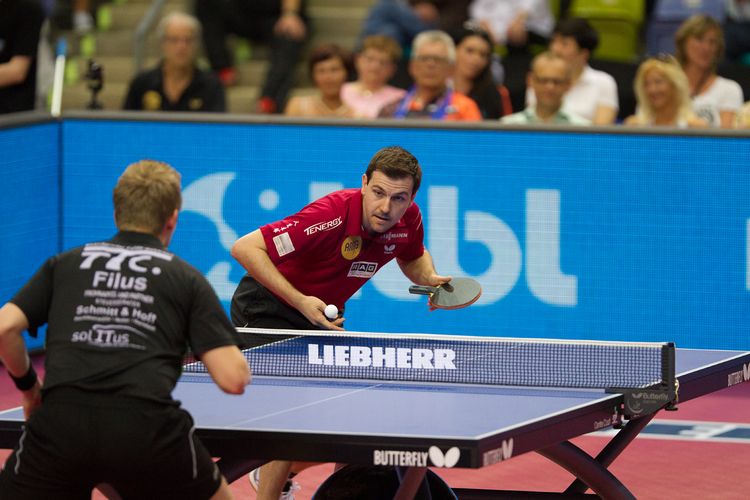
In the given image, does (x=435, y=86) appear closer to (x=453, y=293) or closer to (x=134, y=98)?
(x=134, y=98)

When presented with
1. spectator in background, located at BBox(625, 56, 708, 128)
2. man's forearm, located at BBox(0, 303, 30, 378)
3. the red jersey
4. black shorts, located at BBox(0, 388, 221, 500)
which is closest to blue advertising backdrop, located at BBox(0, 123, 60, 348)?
the red jersey

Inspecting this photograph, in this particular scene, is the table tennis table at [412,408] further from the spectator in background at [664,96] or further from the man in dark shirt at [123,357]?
the spectator in background at [664,96]

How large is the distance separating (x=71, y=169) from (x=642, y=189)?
3.61m

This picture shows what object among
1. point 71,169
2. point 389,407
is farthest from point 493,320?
point 389,407

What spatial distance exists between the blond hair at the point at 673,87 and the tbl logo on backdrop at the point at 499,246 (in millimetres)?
1010

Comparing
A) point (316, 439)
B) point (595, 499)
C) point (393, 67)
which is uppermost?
point (393, 67)

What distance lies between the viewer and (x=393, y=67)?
10328 mm

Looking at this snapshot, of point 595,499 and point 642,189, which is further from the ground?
point 642,189

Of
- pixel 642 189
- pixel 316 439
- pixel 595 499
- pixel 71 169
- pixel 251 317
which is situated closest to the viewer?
pixel 316 439

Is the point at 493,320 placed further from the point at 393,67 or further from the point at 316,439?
the point at 316,439

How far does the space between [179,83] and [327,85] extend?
1.11 m

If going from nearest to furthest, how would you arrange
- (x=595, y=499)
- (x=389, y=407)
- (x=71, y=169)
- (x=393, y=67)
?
(x=389, y=407) < (x=595, y=499) < (x=71, y=169) < (x=393, y=67)

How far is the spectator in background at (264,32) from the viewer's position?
40.8ft

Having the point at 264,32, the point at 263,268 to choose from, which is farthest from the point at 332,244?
the point at 264,32
